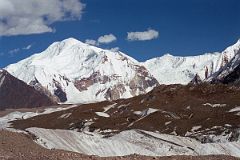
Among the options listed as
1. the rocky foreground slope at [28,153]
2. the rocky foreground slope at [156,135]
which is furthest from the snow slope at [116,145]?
the rocky foreground slope at [28,153]

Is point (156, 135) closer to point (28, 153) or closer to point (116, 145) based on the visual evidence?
point (116, 145)

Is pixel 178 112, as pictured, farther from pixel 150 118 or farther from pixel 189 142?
pixel 189 142

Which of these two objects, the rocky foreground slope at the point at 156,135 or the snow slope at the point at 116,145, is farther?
the rocky foreground slope at the point at 156,135

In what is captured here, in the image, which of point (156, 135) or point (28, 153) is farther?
point (156, 135)

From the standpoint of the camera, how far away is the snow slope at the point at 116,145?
6419cm

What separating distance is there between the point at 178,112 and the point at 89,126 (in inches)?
1048

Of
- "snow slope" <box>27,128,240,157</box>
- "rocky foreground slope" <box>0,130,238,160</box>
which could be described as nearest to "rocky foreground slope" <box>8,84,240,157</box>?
"snow slope" <box>27,128,240,157</box>

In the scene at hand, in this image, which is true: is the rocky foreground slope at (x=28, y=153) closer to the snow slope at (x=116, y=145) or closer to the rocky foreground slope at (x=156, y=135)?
the snow slope at (x=116, y=145)

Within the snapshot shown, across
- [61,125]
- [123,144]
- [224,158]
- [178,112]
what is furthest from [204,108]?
[224,158]

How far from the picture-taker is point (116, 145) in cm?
6731

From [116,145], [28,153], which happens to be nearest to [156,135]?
[116,145]

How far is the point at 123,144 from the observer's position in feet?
224

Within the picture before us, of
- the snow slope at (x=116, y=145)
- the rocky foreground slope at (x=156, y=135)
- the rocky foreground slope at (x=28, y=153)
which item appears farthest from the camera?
the rocky foreground slope at (x=156, y=135)

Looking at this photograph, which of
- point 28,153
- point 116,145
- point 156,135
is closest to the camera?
point 28,153
